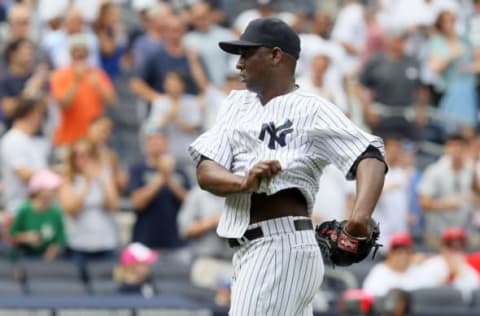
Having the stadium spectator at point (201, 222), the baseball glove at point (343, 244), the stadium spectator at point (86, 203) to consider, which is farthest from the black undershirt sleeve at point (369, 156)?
the stadium spectator at point (201, 222)

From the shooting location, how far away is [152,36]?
49.9 ft

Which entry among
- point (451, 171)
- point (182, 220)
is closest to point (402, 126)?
point (451, 171)

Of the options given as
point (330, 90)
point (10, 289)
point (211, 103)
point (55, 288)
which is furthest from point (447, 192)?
point (10, 289)

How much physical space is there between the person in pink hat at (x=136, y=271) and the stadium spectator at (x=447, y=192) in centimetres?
387

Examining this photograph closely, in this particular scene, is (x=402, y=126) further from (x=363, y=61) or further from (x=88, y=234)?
(x=88, y=234)

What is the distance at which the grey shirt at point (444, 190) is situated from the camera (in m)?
15.0

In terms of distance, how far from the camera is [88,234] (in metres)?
12.4

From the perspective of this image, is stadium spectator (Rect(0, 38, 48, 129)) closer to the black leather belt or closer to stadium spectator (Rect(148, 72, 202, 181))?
stadium spectator (Rect(148, 72, 202, 181))

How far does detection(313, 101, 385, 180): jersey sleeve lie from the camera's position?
649 centimetres

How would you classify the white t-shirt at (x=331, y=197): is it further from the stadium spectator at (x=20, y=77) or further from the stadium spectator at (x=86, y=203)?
the stadium spectator at (x=20, y=77)

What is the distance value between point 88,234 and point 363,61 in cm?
557

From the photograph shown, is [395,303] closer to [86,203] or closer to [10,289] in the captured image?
[86,203]

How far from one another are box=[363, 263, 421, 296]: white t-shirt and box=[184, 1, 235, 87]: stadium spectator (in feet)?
11.1

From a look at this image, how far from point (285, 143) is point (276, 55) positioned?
37cm
